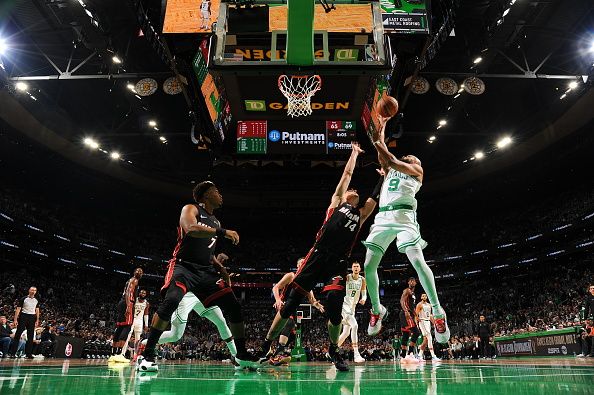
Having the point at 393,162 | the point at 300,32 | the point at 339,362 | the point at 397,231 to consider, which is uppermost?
the point at 300,32

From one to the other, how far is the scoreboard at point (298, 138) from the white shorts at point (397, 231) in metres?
7.93

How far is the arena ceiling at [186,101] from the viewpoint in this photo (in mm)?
14672

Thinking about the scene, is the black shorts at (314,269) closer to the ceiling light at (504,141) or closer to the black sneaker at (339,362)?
the black sneaker at (339,362)

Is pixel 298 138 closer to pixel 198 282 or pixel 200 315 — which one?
pixel 200 315

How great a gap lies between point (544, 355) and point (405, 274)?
19.0m

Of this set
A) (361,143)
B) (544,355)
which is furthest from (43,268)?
(544,355)

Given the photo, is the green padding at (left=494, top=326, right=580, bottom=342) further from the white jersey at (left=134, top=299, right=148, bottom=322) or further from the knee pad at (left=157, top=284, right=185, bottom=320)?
the knee pad at (left=157, top=284, right=185, bottom=320)

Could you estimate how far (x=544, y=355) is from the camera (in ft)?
53.6

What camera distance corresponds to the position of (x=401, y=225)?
518 centimetres

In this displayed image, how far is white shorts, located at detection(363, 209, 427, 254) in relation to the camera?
512 cm

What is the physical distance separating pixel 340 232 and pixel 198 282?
1.77 m

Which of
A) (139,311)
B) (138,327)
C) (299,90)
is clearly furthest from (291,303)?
(138,327)

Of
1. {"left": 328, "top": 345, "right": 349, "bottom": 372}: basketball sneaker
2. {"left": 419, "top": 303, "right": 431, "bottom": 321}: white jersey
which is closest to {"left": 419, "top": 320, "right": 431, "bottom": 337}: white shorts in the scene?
{"left": 419, "top": 303, "right": 431, "bottom": 321}: white jersey

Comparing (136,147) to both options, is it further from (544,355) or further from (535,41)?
(544,355)
